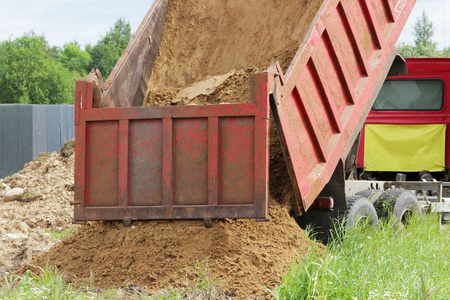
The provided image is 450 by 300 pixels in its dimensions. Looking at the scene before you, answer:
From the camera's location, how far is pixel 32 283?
166 inches

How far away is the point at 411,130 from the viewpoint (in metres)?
8.34

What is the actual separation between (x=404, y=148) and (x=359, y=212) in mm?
2933

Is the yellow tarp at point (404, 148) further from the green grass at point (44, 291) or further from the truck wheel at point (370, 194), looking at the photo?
the green grass at point (44, 291)

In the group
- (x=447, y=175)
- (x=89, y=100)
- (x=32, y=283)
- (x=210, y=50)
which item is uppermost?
(x=210, y=50)

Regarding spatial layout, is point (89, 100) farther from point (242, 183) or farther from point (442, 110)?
point (442, 110)

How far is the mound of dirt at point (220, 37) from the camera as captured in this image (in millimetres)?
6223

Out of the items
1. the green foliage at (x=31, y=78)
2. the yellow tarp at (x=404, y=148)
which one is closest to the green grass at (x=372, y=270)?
the yellow tarp at (x=404, y=148)

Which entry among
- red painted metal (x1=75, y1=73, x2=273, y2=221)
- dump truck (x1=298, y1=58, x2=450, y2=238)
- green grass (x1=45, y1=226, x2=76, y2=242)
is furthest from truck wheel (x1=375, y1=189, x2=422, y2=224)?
green grass (x1=45, y1=226, x2=76, y2=242)

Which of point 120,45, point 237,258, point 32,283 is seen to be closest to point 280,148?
point 237,258

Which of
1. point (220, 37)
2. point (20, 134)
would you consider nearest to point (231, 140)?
point (220, 37)

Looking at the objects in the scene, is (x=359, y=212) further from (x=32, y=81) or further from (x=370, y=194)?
(x=32, y=81)

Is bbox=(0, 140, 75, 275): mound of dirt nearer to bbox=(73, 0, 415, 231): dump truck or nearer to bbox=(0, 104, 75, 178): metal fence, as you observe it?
bbox=(73, 0, 415, 231): dump truck

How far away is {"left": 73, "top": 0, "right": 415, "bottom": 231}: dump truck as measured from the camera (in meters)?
4.43

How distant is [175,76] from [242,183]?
2.45 meters
